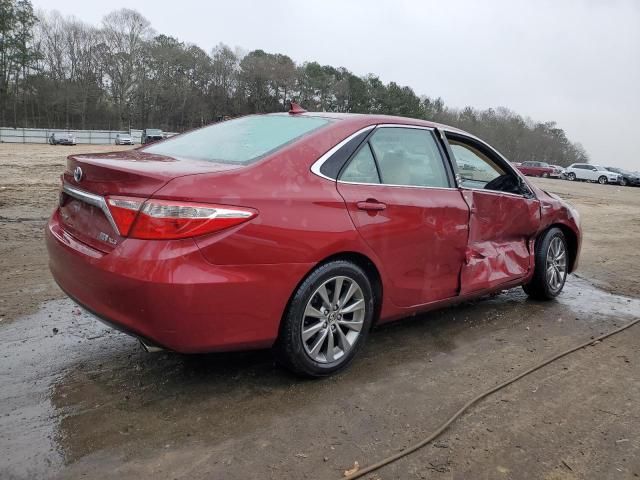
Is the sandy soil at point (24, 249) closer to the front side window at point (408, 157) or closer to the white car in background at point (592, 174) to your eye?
the front side window at point (408, 157)

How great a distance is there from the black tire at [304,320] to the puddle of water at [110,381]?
0.38 ft

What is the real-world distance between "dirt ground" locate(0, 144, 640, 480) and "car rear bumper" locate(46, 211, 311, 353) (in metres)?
0.43

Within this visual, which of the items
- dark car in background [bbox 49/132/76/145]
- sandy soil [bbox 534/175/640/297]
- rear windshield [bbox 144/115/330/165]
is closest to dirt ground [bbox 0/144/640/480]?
rear windshield [bbox 144/115/330/165]

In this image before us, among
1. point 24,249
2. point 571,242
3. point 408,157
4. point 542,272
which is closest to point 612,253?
point 571,242

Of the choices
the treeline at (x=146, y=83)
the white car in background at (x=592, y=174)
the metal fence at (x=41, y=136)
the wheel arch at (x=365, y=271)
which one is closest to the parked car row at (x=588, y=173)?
the white car in background at (x=592, y=174)

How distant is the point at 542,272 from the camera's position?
5105 mm

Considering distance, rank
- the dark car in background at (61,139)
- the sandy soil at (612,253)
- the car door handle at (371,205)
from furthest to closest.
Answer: the dark car in background at (61,139) < the sandy soil at (612,253) < the car door handle at (371,205)

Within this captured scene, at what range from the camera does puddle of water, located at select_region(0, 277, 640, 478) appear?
8.68 feet

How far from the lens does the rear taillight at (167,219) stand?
2.67m

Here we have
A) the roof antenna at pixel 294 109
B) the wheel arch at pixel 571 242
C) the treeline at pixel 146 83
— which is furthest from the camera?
the treeline at pixel 146 83

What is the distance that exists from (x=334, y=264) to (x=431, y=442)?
1077mm

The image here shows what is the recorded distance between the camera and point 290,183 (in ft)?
9.96

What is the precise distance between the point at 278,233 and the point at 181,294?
1.94 feet

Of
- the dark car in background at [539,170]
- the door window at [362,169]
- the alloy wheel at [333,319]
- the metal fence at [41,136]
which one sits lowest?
the metal fence at [41,136]
